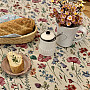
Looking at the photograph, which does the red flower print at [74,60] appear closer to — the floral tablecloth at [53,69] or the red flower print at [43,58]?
the floral tablecloth at [53,69]

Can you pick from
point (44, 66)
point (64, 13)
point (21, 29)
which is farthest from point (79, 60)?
point (21, 29)

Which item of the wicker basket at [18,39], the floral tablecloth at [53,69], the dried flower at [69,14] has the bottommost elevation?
the floral tablecloth at [53,69]

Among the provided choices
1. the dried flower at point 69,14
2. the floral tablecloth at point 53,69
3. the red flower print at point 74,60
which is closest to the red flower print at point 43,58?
the floral tablecloth at point 53,69

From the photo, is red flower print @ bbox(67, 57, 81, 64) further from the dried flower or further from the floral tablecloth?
the dried flower

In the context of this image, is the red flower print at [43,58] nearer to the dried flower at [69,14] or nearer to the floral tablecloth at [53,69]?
the floral tablecloth at [53,69]

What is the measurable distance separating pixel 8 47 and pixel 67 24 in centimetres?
55

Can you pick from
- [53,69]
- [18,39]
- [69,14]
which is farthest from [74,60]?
[18,39]

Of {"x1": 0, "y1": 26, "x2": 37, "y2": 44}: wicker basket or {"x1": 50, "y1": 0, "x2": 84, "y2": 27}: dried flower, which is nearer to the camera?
{"x1": 50, "y1": 0, "x2": 84, "y2": 27}: dried flower

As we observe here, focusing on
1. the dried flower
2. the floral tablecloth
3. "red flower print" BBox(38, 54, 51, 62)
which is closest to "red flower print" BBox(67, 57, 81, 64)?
the floral tablecloth

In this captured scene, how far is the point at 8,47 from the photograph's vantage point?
1.37 metres

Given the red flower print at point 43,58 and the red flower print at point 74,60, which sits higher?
the red flower print at point 43,58

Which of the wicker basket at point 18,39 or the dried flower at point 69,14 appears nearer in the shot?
the dried flower at point 69,14

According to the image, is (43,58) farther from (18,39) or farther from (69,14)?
(69,14)

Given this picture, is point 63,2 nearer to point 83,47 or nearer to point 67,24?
point 67,24
